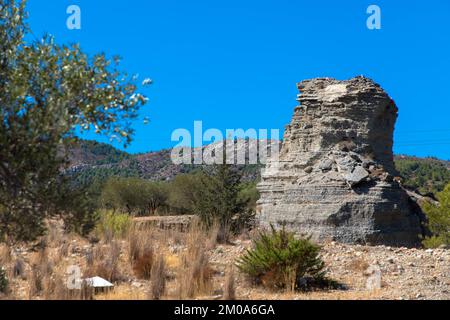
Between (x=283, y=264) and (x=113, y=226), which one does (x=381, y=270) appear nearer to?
(x=283, y=264)

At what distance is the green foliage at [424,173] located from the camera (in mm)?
55519

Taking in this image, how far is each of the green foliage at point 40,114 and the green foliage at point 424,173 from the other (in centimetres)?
4942

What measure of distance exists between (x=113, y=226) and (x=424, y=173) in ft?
183

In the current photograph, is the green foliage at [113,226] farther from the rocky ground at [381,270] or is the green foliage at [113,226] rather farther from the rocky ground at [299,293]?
the rocky ground at [381,270]

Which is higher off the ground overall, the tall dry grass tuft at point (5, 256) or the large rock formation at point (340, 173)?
the large rock formation at point (340, 173)

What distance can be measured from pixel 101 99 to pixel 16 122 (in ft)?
3.11

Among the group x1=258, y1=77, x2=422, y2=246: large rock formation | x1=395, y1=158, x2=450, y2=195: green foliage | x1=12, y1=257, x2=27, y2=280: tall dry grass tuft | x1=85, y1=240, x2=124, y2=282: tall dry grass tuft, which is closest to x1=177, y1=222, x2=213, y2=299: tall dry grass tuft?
x1=85, y1=240, x2=124, y2=282: tall dry grass tuft

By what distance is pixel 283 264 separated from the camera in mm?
10203

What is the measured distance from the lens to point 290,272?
32.2 feet

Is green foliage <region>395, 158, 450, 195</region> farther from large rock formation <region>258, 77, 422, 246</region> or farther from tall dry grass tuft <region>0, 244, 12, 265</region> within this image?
tall dry grass tuft <region>0, 244, 12, 265</region>

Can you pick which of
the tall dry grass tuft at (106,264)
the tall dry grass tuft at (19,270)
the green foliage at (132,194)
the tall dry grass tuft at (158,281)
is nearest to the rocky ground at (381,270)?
the tall dry grass tuft at (158,281)

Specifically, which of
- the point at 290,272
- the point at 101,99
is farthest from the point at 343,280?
the point at 101,99

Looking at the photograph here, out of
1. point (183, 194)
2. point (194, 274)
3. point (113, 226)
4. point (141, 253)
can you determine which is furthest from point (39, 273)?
point (183, 194)

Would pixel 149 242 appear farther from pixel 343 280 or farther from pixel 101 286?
pixel 343 280
